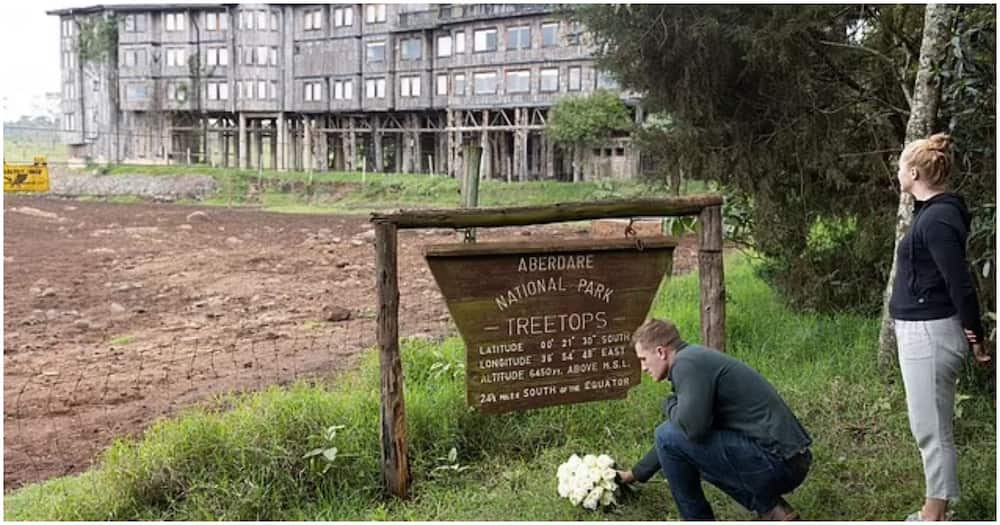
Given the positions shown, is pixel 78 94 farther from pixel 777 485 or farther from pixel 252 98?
pixel 777 485

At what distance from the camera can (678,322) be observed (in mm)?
8109

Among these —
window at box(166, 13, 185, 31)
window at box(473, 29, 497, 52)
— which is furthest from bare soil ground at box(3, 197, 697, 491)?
window at box(166, 13, 185, 31)

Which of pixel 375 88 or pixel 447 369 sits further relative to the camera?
pixel 375 88

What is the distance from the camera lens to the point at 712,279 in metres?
5.59

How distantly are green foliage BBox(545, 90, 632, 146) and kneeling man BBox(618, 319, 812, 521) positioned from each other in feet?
97.7

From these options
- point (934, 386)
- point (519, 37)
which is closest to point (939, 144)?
point (934, 386)

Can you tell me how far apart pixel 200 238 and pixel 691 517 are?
75.7 feet

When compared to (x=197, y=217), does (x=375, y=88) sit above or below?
above

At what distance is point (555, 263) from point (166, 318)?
10.4m

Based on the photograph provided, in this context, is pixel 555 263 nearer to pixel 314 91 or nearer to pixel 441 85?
pixel 441 85

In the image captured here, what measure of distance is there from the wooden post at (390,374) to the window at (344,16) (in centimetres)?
4080

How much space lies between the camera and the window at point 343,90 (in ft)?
144

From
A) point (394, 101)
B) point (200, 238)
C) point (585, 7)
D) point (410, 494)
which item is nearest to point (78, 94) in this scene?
point (394, 101)

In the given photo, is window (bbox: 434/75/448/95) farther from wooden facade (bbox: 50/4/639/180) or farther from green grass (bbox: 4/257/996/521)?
green grass (bbox: 4/257/996/521)
